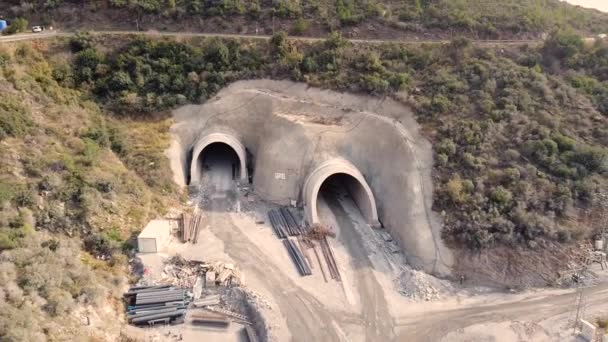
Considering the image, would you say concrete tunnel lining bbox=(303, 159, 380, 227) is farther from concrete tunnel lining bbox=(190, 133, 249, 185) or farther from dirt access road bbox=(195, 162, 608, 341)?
concrete tunnel lining bbox=(190, 133, 249, 185)

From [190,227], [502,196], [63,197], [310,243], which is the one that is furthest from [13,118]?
[502,196]

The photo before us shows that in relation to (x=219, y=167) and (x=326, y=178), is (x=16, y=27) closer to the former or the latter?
(x=219, y=167)

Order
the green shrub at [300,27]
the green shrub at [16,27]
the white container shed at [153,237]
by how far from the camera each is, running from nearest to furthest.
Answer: the white container shed at [153,237] < the green shrub at [16,27] < the green shrub at [300,27]

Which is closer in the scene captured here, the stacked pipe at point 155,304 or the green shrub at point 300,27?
the stacked pipe at point 155,304

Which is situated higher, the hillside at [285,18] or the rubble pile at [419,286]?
the hillside at [285,18]

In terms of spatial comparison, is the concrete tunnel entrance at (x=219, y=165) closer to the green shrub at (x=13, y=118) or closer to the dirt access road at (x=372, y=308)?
the dirt access road at (x=372, y=308)

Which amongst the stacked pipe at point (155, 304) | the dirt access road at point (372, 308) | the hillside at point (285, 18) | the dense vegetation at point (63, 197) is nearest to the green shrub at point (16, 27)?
the hillside at point (285, 18)
